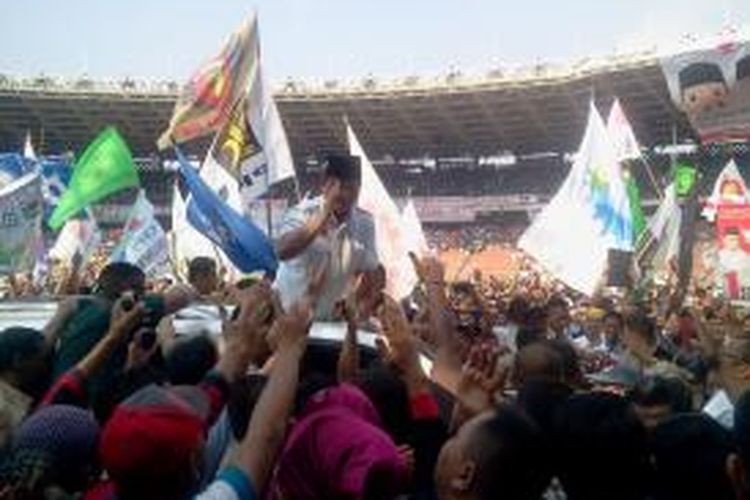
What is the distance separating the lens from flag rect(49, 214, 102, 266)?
16644 mm

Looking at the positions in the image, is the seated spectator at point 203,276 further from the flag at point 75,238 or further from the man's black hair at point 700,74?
the man's black hair at point 700,74

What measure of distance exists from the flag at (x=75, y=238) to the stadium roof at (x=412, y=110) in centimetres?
2608

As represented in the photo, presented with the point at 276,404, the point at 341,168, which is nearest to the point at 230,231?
the point at 341,168

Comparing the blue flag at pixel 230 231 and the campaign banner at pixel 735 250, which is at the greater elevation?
the blue flag at pixel 230 231

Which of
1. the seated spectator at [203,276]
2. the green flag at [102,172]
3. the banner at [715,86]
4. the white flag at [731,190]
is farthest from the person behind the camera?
the white flag at [731,190]

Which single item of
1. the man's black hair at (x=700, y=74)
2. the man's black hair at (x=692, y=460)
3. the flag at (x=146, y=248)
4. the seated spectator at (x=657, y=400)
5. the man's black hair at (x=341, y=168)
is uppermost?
the man's black hair at (x=700, y=74)

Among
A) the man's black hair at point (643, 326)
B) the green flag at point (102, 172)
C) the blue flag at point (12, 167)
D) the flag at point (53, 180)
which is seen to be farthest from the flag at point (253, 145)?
the flag at point (53, 180)

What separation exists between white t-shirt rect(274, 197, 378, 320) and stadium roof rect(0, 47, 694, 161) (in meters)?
36.6

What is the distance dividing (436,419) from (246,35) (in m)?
7.76

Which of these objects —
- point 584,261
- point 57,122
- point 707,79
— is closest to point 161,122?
point 57,122

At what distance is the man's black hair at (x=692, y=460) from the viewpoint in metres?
2.93

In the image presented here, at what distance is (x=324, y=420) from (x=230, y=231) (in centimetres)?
392

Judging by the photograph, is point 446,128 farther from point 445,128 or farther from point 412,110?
point 412,110

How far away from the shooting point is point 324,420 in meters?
2.65
